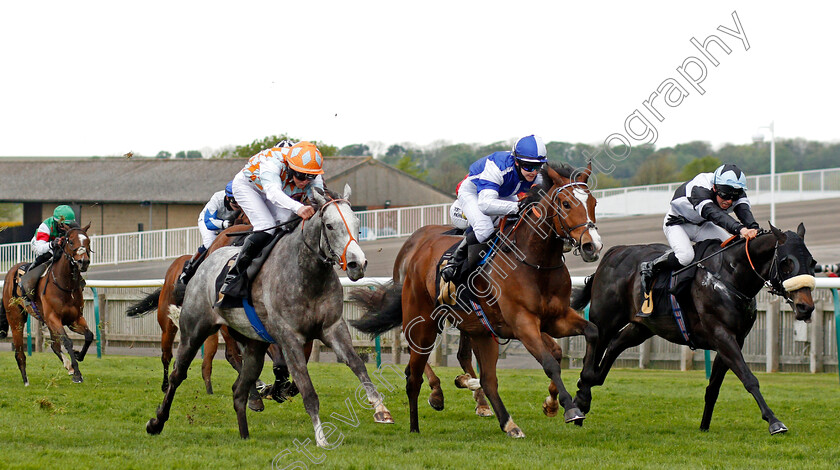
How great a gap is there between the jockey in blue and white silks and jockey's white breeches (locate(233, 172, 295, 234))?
4.22 ft

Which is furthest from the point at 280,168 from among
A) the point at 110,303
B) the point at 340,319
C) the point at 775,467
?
the point at 110,303

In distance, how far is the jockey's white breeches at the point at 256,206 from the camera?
694 centimetres

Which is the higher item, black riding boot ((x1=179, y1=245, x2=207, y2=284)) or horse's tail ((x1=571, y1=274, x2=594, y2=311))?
black riding boot ((x1=179, y1=245, x2=207, y2=284))

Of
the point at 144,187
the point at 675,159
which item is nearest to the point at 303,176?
the point at 144,187

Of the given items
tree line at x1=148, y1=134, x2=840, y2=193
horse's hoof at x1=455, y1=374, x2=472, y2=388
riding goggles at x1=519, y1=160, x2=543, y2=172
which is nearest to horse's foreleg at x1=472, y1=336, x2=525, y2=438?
horse's hoof at x1=455, y1=374, x2=472, y2=388

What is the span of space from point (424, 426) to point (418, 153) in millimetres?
69711

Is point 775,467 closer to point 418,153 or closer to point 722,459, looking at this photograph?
point 722,459

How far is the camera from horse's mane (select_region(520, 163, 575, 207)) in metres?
6.27

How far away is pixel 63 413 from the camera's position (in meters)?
7.71

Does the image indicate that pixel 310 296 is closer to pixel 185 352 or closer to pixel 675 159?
pixel 185 352

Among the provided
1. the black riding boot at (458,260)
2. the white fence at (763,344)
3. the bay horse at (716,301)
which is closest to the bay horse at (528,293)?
the black riding boot at (458,260)

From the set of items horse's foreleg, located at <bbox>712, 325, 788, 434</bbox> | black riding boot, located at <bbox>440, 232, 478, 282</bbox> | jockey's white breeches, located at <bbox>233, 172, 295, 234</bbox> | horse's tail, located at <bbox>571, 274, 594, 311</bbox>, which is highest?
jockey's white breeches, located at <bbox>233, 172, 295, 234</bbox>

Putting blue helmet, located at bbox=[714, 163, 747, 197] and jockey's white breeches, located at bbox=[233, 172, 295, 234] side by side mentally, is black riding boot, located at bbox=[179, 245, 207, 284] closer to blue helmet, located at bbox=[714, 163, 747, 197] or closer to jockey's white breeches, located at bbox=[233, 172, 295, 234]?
jockey's white breeches, located at bbox=[233, 172, 295, 234]

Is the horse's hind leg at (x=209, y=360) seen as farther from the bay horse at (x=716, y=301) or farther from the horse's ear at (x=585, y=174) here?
the horse's ear at (x=585, y=174)
